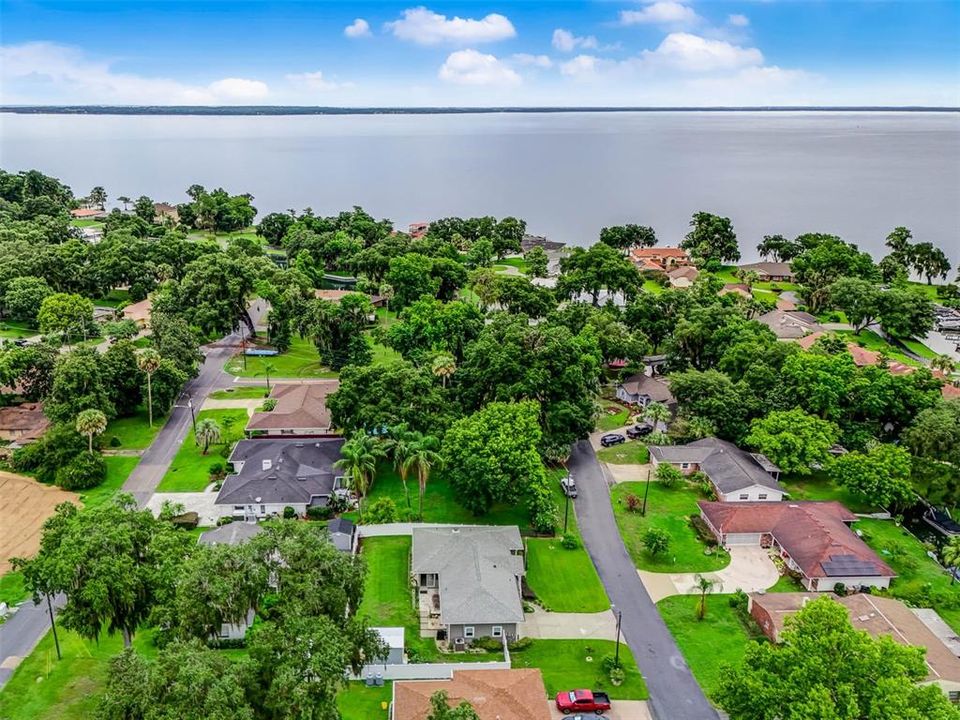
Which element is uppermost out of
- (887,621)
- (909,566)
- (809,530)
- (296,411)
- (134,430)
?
(887,621)

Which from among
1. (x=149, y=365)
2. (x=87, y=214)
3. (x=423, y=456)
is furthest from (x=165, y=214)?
(x=423, y=456)

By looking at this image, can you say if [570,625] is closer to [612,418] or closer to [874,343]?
[612,418]

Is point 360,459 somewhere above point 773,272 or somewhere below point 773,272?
below

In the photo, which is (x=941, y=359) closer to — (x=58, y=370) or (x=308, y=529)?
(x=308, y=529)

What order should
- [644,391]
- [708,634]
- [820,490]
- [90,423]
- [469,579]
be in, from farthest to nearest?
[644,391], [820,490], [90,423], [469,579], [708,634]

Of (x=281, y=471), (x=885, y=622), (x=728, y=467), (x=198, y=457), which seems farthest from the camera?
(x=198, y=457)

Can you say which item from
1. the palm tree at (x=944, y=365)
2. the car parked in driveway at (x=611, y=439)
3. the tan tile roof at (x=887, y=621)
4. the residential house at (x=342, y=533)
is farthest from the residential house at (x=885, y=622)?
the palm tree at (x=944, y=365)
